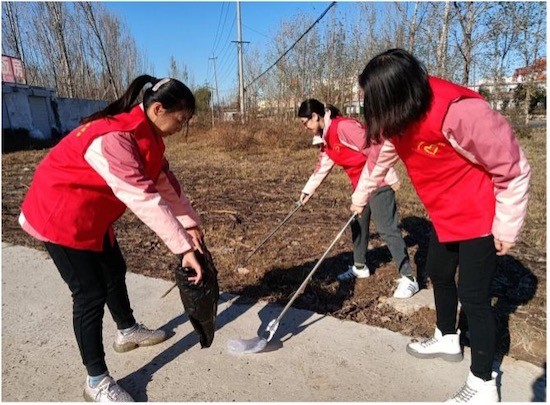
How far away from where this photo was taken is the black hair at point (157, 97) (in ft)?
6.40

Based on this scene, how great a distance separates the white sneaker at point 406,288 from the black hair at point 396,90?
1.74 m

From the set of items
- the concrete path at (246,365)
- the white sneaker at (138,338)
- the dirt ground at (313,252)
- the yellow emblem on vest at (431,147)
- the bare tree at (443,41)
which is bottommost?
the dirt ground at (313,252)

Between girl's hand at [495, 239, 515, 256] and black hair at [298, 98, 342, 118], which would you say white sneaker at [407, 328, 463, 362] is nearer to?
girl's hand at [495, 239, 515, 256]

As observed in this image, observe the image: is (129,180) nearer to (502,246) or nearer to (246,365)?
(246,365)

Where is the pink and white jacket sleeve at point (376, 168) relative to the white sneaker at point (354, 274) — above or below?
above

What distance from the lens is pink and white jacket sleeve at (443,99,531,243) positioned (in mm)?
1739

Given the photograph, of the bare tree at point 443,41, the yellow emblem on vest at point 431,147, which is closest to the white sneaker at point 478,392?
the yellow emblem on vest at point 431,147

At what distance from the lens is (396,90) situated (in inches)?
70.7

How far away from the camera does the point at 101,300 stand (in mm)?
2141

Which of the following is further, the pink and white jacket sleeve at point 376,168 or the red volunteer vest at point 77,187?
the pink and white jacket sleeve at point 376,168

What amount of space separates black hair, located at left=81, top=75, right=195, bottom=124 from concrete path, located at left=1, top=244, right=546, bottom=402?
141 centimetres

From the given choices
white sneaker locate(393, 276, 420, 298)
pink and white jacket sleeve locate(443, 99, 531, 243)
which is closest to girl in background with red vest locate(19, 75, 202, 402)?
pink and white jacket sleeve locate(443, 99, 531, 243)

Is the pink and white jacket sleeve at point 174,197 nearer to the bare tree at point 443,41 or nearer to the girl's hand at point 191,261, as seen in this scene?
the girl's hand at point 191,261

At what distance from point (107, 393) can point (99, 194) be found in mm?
998
